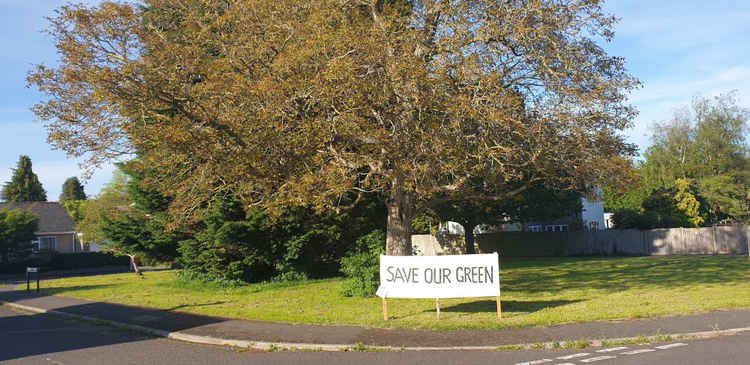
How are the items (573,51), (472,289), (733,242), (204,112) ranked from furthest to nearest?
(733,242) → (573,51) → (204,112) → (472,289)

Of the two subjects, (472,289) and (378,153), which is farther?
(378,153)

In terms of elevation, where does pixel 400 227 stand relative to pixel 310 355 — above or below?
above

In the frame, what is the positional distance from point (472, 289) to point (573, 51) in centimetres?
689

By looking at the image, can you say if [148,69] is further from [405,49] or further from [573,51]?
[573,51]

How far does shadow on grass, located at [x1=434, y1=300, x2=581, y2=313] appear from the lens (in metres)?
13.5

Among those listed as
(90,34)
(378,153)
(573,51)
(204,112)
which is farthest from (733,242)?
(90,34)

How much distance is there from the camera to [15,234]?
1705 inches

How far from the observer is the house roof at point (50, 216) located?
183ft

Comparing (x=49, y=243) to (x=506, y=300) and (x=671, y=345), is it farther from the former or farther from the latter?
(x=671, y=345)

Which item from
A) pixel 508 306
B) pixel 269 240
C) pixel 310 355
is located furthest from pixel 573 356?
pixel 269 240

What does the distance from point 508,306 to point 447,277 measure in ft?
7.62

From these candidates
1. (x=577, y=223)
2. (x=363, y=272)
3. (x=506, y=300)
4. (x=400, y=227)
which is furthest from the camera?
(x=577, y=223)

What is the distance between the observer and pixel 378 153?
626 inches

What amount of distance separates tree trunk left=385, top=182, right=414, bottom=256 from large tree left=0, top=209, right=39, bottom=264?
36.3m
